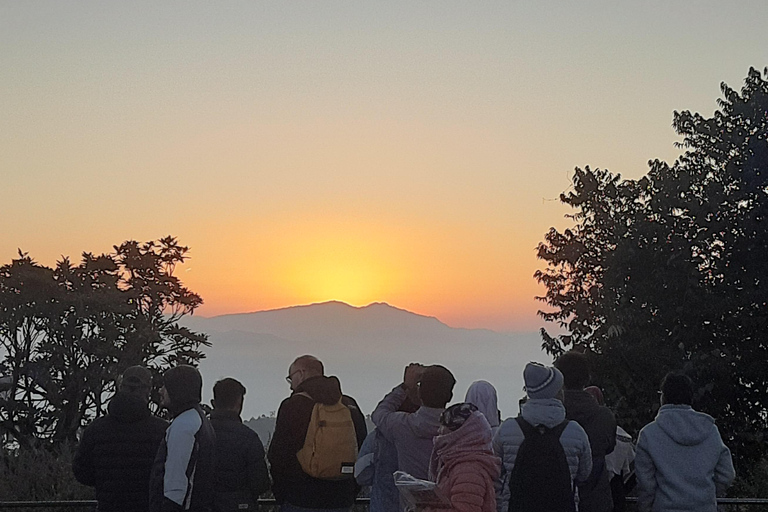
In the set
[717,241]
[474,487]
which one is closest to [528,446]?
[474,487]

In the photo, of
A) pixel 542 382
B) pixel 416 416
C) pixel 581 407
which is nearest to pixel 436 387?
pixel 416 416

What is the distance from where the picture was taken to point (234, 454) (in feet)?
20.6

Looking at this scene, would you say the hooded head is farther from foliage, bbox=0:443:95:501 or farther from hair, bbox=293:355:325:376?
foliage, bbox=0:443:95:501

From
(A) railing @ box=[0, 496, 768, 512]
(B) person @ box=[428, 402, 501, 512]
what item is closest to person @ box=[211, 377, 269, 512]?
(A) railing @ box=[0, 496, 768, 512]

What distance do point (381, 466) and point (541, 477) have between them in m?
1.22

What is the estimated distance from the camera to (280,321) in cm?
14938

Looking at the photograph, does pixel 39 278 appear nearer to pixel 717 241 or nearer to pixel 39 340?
pixel 39 340

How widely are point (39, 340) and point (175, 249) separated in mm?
3487

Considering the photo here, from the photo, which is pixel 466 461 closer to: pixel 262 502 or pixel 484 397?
pixel 484 397

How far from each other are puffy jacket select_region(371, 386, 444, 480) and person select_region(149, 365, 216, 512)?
113 centimetres

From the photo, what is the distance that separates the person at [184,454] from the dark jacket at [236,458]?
0.30m

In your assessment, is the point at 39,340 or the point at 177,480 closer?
the point at 177,480

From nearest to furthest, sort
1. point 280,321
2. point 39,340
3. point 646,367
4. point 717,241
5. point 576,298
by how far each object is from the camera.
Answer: point 39,340 → point 646,367 → point 717,241 → point 576,298 → point 280,321

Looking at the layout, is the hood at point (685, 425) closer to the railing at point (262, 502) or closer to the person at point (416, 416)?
the railing at point (262, 502)
